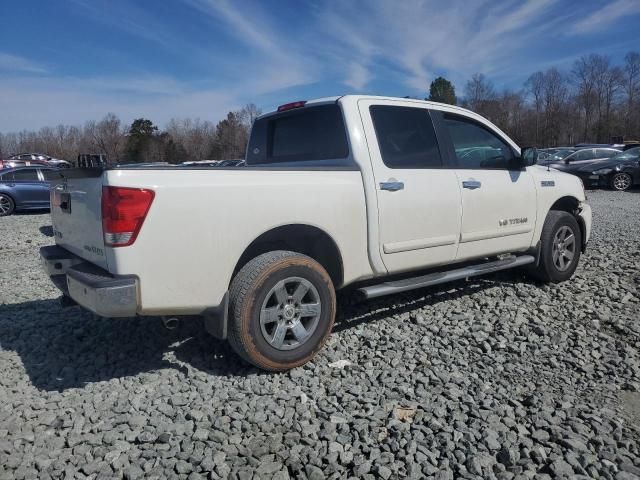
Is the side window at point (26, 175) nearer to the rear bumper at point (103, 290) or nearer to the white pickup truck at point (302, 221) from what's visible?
the white pickup truck at point (302, 221)

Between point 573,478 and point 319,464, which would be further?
point 319,464

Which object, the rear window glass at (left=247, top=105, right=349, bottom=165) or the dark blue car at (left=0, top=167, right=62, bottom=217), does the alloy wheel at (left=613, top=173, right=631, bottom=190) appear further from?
the dark blue car at (left=0, top=167, right=62, bottom=217)

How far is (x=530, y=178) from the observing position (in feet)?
17.1

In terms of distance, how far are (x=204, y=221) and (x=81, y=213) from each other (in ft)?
3.07

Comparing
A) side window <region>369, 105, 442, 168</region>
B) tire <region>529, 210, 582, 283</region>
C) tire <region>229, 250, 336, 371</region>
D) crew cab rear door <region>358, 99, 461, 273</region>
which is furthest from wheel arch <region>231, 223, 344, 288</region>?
tire <region>529, 210, 582, 283</region>

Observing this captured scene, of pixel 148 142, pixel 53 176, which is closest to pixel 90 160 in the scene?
pixel 53 176

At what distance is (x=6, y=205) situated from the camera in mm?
14828

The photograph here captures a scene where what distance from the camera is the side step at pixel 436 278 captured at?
394 centimetres

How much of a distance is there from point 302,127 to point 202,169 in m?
1.57

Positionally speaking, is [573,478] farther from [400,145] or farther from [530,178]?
[530,178]

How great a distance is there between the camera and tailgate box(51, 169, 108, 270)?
3084mm

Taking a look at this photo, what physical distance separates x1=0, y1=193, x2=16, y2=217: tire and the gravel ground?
11.6m

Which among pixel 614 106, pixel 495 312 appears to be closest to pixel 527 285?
pixel 495 312

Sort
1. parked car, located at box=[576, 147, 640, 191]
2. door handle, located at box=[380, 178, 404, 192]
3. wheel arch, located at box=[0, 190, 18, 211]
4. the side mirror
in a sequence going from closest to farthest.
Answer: door handle, located at box=[380, 178, 404, 192] → the side mirror → wheel arch, located at box=[0, 190, 18, 211] → parked car, located at box=[576, 147, 640, 191]
